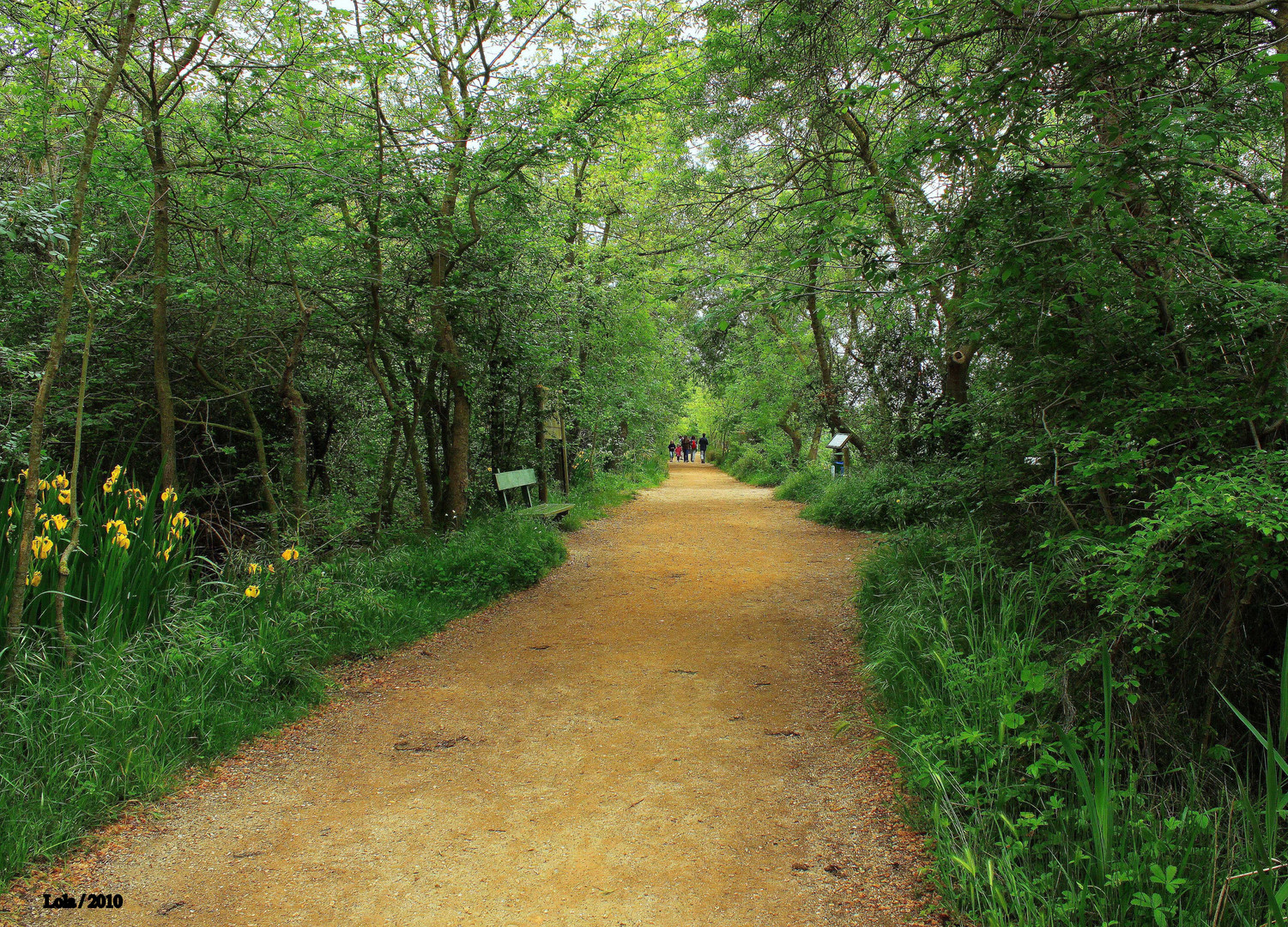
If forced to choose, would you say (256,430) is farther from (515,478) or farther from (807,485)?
(807,485)

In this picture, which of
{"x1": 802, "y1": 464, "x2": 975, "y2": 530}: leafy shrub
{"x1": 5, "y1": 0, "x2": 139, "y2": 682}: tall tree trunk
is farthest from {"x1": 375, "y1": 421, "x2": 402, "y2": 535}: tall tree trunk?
{"x1": 802, "y1": 464, "x2": 975, "y2": 530}: leafy shrub

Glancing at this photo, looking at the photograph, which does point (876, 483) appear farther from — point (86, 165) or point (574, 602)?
point (86, 165)

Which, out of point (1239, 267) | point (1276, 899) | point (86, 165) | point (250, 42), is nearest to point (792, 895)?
point (1276, 899)

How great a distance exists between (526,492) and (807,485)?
21.6 ft

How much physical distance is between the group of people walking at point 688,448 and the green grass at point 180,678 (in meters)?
34.1

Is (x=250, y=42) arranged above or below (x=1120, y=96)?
above

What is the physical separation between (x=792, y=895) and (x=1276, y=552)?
2.26 meters

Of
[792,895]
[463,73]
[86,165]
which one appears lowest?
[792,895]

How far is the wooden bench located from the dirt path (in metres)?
4.01

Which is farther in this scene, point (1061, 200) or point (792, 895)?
point (1061, 200)

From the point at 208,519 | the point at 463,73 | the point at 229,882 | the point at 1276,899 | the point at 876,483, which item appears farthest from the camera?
the point at 876,483

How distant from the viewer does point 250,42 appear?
18.2 feet

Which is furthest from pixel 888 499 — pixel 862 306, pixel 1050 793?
pixel 1050 793

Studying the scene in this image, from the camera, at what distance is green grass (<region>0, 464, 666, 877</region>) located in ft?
9.62
